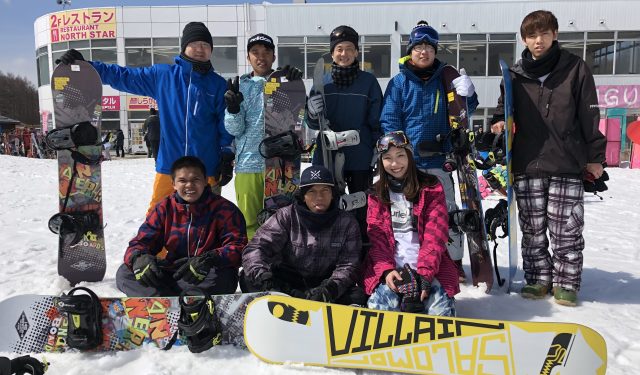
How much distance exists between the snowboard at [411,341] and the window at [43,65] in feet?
96.9

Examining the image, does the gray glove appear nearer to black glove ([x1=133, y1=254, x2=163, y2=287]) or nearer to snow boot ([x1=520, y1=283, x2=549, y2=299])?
black glove ([x1=133, y1=254, x2=163, y2=287])

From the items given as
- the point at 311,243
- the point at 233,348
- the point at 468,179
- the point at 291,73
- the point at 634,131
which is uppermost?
the point at 291,73

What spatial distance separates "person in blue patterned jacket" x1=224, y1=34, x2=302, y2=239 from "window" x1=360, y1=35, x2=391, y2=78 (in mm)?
19045

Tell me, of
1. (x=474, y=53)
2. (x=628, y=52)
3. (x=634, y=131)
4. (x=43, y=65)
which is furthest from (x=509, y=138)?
(x=43, y=65)

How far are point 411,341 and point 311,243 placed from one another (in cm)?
94

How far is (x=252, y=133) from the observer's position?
3535mm

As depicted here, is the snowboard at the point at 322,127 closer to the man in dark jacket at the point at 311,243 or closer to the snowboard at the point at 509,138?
the man in dark jacket at the point at 311,243

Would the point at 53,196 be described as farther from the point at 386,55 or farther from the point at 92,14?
the point at 92,14

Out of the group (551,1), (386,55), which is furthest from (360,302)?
(551,1)

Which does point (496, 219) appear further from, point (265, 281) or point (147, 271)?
point (147, 271)

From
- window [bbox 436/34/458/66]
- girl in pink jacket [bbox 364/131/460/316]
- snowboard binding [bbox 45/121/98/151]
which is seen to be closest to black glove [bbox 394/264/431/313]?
girl in pink jacket [bbox 364/131/460/316]

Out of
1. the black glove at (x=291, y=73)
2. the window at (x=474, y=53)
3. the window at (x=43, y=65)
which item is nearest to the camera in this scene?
the black glove at (x=291, y=73)

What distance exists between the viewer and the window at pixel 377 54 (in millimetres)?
21781

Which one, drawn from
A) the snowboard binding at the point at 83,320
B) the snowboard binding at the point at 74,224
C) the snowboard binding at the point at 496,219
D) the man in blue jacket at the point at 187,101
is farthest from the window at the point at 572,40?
the snowboard binding at the point at 83,320
